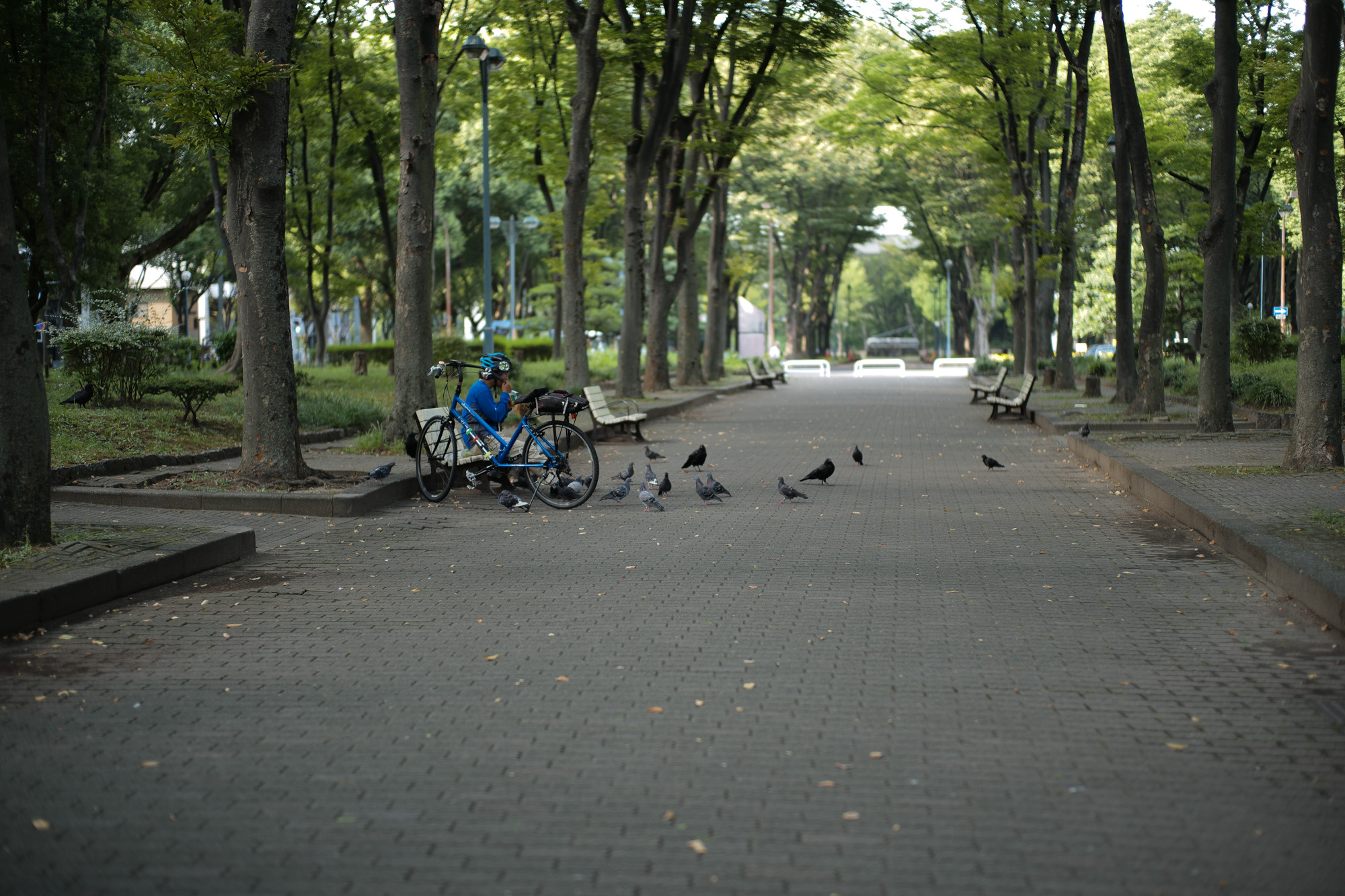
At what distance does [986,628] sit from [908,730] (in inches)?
77.5

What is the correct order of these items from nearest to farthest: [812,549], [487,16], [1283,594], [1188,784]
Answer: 1. [1188,784]
2. [1283,594]
3. [812,549]
4. [487,16]

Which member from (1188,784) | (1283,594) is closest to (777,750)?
(1188,784)

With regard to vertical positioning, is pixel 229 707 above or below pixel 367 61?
below

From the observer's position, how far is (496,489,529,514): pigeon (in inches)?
454

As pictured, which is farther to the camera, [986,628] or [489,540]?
[489,540]

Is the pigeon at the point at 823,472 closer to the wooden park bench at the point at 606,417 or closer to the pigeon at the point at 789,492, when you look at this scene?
the pigeon at the point at 789,492

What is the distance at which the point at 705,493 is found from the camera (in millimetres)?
12266

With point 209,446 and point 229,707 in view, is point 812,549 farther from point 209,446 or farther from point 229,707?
point 209,446

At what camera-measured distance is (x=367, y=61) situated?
93.5 feet

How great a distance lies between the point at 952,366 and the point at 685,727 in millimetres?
59115

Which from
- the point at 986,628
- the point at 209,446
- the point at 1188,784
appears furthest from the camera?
the point at 209,446

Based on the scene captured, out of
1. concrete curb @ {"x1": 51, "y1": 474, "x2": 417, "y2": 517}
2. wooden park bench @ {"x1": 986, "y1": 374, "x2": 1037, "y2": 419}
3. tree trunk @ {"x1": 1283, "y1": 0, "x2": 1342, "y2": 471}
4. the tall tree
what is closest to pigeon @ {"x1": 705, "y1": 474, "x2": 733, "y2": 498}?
concrete curb @ {"x1": 51, "y1": 474, "x2": 417, "y2": 517}

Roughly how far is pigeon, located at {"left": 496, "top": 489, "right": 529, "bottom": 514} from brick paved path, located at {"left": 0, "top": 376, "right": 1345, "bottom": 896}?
1.98 meters

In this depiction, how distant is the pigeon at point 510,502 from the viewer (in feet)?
37.8
